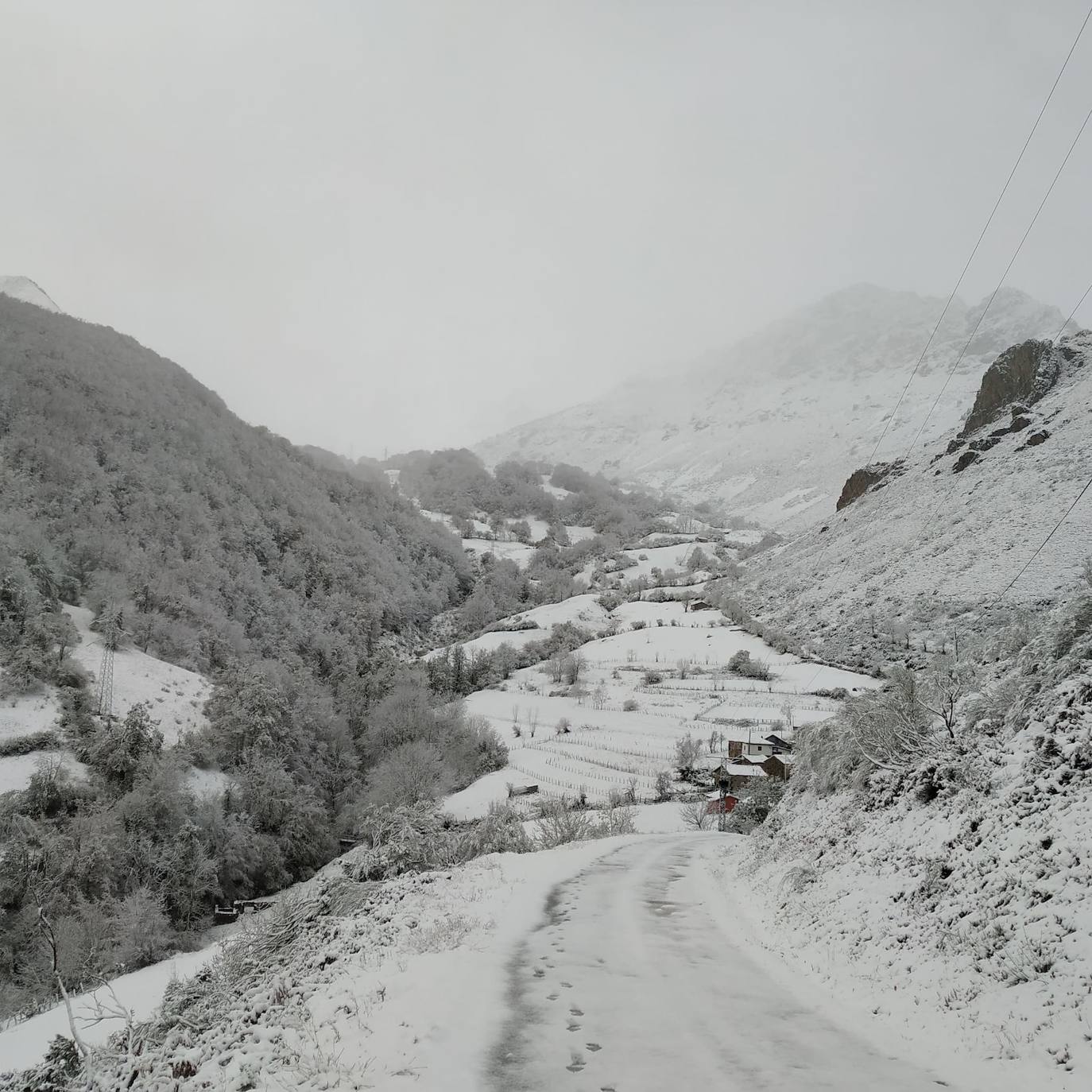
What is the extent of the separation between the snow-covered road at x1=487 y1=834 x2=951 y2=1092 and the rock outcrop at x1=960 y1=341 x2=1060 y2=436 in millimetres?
79528

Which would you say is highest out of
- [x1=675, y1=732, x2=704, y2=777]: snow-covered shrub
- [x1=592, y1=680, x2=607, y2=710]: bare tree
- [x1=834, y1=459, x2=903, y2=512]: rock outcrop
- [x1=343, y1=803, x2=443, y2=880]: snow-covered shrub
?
[x1=834, y1=459, x2=903, y2=512]: rock outcrop

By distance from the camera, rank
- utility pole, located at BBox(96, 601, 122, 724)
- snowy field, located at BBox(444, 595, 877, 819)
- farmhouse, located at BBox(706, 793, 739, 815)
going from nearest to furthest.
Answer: farmhouse, located at BBox(706, 793, 739, 815), utility pole, located at BBox(96, 601, 122, 724), snowy field, located at BBox(444, 595, 877, 819)

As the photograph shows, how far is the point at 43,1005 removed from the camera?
23984 millimetres

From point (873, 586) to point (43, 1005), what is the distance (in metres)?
60.7

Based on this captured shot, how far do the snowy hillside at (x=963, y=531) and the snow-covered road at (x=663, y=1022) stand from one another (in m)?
42.8

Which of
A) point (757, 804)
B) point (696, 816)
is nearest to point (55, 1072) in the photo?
point (757, 804)

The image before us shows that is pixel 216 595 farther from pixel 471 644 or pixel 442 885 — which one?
pixel 442 885

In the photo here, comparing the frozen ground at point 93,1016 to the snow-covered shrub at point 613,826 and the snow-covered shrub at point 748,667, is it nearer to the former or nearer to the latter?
the snow-covered shrub at point 613,826

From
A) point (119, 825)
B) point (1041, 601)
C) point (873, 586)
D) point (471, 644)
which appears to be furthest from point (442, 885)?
point (471, 644)

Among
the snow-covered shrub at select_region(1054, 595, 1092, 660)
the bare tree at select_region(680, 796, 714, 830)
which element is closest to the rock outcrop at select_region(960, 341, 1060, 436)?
the bare tree at select_region(680, 796, 714, 830)

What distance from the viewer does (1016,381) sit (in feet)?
245

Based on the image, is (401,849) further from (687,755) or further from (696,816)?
(687,755)

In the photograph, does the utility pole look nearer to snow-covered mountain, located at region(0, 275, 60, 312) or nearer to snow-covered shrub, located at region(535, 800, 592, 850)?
snow-covered shrub, located at region(535, 800, 592, 850)

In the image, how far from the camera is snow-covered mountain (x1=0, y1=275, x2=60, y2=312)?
406 ft
